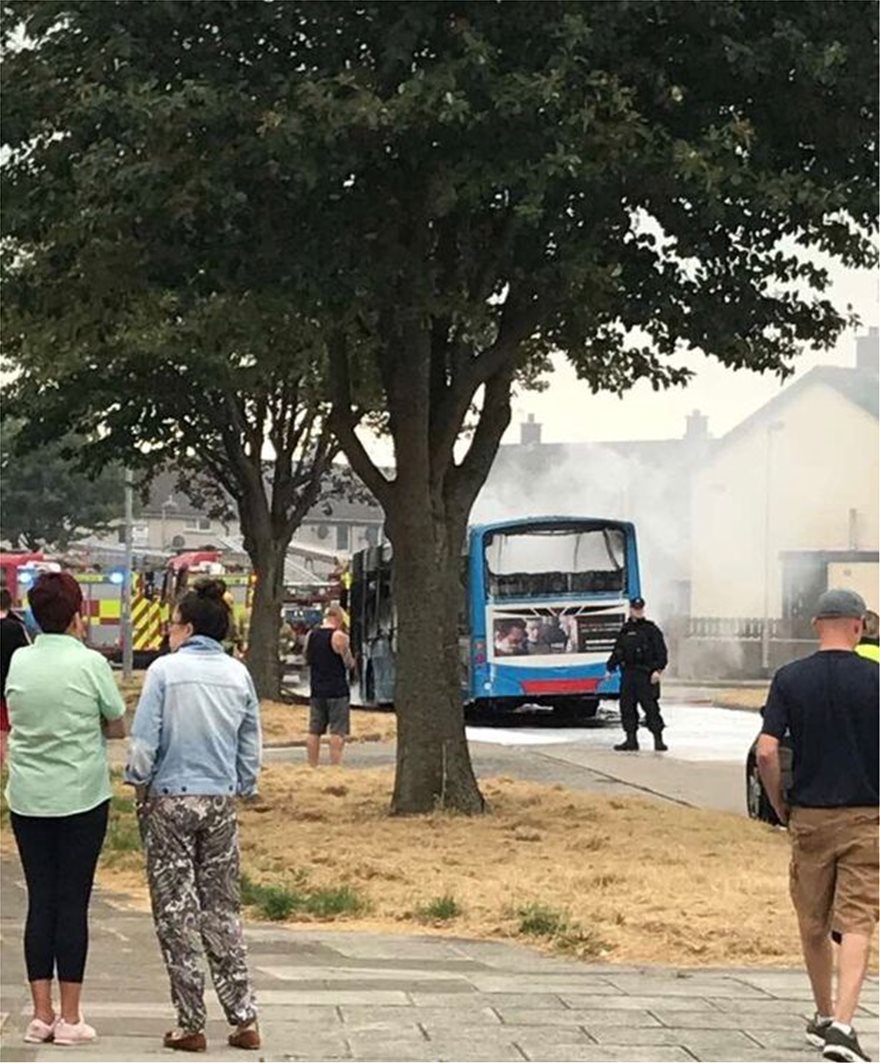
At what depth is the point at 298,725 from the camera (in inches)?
1091

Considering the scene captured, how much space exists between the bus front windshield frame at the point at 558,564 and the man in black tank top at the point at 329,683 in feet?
35.0

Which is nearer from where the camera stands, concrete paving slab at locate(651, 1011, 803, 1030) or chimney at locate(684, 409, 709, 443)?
concrete paving slab at locate(651, 1011, 803, 1030)

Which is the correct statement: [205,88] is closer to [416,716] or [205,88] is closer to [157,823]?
[416,716]

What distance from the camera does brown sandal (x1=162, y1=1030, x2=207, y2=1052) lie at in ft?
24.5

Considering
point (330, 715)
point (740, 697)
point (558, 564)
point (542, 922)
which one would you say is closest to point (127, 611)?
point (740, 697)

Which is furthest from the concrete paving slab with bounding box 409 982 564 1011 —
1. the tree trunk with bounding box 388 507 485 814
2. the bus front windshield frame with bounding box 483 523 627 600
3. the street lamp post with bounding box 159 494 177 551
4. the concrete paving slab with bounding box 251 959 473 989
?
the street lamp post with bounding box 159 494 177 551

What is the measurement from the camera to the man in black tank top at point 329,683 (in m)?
20.4

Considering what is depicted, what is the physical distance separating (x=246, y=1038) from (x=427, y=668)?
30.9 feet

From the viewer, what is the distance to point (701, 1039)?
805 centimetres

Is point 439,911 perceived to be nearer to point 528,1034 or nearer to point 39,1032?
point 528,1034

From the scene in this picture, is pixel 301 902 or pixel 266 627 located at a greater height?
pixel 266 627

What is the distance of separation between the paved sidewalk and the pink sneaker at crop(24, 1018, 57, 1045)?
0.25 ft

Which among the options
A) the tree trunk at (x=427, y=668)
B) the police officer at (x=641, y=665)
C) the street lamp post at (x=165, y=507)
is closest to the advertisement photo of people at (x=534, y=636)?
the police officer at (x=641, y=665)

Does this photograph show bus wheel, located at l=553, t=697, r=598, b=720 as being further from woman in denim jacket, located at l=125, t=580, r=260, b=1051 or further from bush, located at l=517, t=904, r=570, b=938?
woman in denim jacket, located at l=125, t=580, r=260, b=1051
